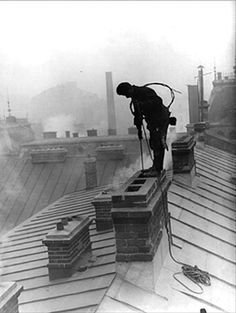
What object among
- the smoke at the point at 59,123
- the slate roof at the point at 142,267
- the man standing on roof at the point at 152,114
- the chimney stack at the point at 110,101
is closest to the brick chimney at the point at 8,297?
the slate roof at the point at 142,267

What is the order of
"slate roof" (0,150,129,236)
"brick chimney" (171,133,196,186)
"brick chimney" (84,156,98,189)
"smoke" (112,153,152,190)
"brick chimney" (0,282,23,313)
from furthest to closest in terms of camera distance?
"smoke" (112,153,152,190), "slate roof" (0,150,129,236), "brick chimney" (84,156,98,189), "brick chimney" (171,133,196,186), "brick chimney" (0,282,23,313)

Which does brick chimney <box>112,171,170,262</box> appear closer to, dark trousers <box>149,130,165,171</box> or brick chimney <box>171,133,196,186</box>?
dark trousers <box>149,130,165,171</box>

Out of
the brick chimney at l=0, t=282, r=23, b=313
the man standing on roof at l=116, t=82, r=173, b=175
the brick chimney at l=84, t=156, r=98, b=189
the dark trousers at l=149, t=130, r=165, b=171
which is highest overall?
the man standing on roof at l=116, t=82, r=173, b=175

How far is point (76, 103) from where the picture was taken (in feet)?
191

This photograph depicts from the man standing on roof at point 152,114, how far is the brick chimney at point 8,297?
3128 mm

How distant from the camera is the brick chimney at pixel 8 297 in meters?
5.86

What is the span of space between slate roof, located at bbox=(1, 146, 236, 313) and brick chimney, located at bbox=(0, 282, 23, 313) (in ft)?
3.62

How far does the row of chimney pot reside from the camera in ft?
23.0

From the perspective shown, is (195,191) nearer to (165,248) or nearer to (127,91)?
(165,248)

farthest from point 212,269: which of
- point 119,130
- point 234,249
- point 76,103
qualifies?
point 76,103

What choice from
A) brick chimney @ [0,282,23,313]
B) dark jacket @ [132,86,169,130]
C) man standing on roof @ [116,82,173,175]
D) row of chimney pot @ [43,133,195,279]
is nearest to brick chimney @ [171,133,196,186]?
row of chimney pot @ [43,133,195,279]

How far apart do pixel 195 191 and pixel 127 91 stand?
5542 mm

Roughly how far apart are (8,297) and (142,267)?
79.4 inches

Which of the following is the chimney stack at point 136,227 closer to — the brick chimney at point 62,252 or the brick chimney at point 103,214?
the brick chimney at point 62,252
